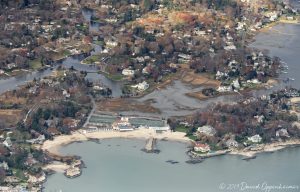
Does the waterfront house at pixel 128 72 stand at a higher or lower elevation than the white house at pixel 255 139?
lower

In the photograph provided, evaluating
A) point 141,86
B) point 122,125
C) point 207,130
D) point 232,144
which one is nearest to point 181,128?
point 207,130

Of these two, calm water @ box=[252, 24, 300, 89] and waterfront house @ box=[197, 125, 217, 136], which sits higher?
waterfront house @ box=[197, 125, 217, 136]

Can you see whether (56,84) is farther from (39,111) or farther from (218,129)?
(218,129)

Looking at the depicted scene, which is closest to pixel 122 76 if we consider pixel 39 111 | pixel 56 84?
pixel 56 84

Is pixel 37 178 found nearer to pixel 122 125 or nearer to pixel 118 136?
pixel 118 136

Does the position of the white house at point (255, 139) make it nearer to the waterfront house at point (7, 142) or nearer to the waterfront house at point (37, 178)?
the waterfront house at point (37, 178)

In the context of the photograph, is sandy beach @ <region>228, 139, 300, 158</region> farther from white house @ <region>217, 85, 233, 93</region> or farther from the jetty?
white house @ <region>217, 85, 233, 93</region>

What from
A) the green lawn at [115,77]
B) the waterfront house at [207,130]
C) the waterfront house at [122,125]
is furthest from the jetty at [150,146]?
the green lawn at [115,77]

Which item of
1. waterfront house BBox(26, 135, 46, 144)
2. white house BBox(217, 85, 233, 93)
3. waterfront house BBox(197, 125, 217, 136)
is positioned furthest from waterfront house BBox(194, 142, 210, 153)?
white house BBox(217, 85, 233, 93)

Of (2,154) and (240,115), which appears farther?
(240,115)
